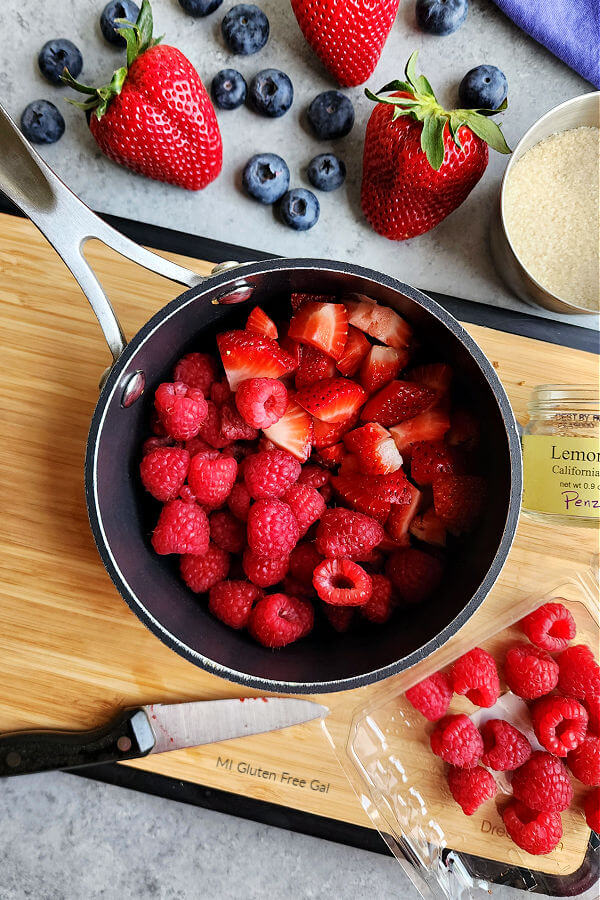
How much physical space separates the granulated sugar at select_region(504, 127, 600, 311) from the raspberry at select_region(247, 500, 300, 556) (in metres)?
0.65

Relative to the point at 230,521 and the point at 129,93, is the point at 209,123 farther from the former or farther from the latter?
the point at 230,521

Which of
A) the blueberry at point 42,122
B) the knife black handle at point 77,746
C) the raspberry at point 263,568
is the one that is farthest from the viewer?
the blueberry at point 42,122

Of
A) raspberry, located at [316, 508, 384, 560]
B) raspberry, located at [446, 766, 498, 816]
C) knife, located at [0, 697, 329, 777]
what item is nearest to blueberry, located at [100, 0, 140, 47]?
raspberry, located at [316, 508, 384, 560]

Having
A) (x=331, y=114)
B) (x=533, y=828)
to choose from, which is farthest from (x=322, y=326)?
(x=533, y=828)

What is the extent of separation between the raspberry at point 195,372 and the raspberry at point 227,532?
0.17m

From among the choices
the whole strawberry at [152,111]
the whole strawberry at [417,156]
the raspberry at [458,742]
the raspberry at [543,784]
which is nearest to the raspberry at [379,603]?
the raspberry at [458,742]

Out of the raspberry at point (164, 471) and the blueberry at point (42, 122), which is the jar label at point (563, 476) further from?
the blueberry at point (42, 122)

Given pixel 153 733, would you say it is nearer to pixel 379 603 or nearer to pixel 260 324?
pixel 379 603

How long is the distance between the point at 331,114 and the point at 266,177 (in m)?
0.16

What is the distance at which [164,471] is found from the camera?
921 millimetres

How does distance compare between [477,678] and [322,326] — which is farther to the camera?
[477,678]

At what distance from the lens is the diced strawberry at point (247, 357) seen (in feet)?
3.07

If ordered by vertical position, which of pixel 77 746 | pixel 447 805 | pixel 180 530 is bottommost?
pixel 77 746

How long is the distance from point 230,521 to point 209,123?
0.65 m
